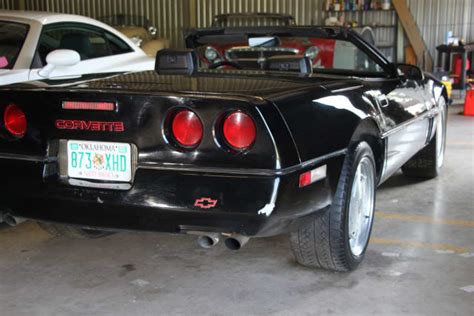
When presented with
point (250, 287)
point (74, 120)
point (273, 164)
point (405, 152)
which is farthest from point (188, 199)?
point (405, 152)

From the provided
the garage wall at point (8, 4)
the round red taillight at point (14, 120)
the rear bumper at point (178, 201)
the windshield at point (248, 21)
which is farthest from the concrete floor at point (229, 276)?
the garage wall at point (8, 4)

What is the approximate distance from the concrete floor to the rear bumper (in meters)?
0.45

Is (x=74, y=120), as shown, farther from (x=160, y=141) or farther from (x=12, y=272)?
(x=12, y=272)

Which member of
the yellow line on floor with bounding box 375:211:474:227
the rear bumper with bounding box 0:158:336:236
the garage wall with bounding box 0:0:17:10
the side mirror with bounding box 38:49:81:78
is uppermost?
the garage wall with bounding box 0:0:17:10

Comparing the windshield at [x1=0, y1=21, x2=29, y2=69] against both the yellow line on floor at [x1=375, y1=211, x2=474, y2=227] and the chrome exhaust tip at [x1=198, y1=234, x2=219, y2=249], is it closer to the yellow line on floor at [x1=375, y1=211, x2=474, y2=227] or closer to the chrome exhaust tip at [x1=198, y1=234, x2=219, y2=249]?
the chrome exhaust tip at [x1=198, y1=234, x2=219, y2=249]

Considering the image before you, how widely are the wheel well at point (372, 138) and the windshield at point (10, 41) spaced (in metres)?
2.61

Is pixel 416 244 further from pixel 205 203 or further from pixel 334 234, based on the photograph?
pixel 205 203

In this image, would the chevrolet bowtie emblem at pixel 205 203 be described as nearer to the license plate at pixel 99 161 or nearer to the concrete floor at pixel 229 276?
the license plate at pixel 99 161

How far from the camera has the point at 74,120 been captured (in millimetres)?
2320

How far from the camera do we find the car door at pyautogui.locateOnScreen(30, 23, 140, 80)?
441cm

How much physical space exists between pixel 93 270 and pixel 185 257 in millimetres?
474

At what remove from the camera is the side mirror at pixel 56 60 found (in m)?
4.12

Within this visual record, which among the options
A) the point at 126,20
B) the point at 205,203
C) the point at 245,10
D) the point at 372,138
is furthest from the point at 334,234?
the point at 126,20

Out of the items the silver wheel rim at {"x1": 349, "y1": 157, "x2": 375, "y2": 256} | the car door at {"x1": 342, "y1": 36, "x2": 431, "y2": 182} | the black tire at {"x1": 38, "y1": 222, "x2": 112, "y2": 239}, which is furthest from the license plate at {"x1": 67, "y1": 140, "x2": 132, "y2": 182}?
the car door at {"x1": 342, "y1": 36, "x2": 431, "y2": 182}
